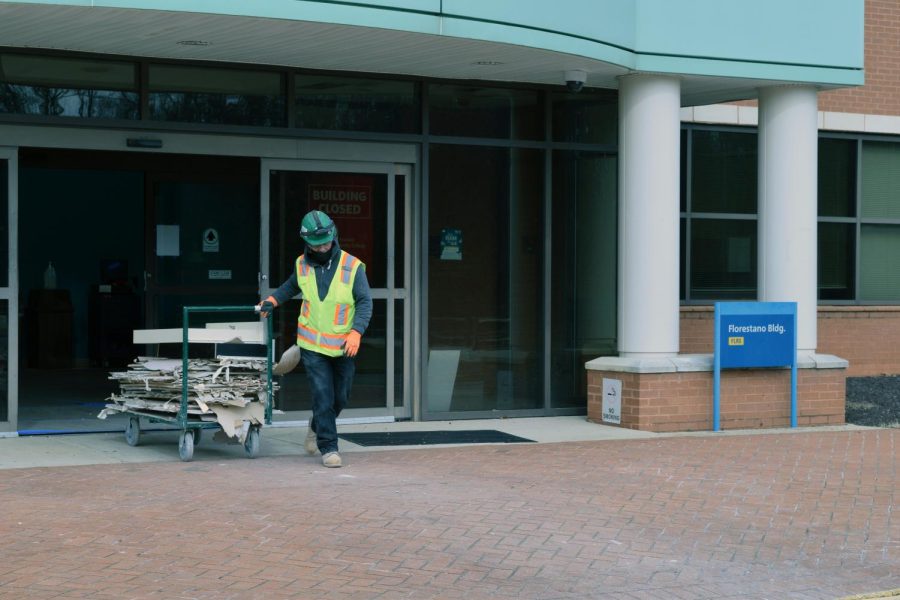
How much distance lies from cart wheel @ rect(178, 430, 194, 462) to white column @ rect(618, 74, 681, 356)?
4.48 meters

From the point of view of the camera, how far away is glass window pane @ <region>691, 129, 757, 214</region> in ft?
52.3

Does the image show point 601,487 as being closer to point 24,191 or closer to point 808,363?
point 808,363

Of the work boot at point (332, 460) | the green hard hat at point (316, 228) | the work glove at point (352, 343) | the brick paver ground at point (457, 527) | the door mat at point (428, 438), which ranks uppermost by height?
the green hard hat at point (316, 228)

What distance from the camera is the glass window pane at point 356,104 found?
12094 mm

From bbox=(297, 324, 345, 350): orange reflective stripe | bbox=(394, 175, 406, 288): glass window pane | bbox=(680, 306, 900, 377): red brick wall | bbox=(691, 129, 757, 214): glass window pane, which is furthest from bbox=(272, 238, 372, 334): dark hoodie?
bbox=(680, 306, 900, 377): red brick wall

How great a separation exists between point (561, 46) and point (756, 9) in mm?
2615

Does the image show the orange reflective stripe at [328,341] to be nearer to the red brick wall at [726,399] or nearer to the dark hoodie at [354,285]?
the dark hoodie at [354,285]

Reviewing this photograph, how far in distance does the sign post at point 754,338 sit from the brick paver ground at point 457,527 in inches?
75.2

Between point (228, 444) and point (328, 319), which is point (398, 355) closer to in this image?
point (228, 444)

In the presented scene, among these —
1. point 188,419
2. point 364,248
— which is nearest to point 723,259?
point 364,248

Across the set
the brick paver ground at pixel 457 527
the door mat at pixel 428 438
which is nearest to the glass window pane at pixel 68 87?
the brick paver ground at pixel 457 527

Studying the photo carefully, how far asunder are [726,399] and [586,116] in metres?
3.24

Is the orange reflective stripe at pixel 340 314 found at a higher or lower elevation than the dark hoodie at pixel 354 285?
lower

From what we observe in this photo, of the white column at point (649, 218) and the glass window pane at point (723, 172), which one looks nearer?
the white column at point (649, 218)
